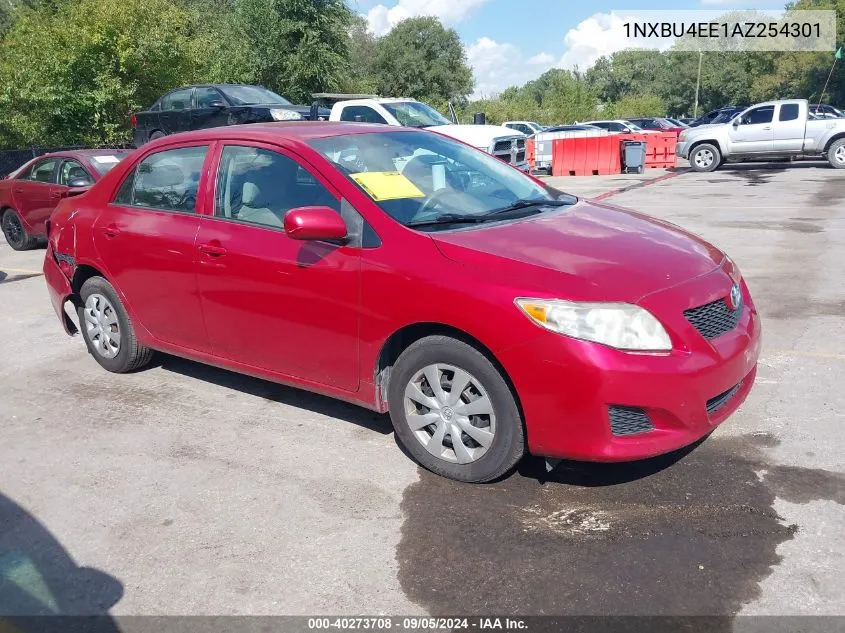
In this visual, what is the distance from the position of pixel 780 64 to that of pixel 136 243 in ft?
214

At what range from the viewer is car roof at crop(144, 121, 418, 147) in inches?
173

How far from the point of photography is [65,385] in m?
5.37

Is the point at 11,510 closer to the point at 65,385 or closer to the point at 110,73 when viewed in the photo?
the point at 65,385

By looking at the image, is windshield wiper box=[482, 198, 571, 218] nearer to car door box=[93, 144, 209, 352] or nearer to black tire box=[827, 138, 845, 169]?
car door box=[93, 144, 209, 352]

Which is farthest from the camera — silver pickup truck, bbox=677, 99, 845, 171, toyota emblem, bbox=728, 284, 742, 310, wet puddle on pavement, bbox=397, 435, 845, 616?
silver pickup truck, bbox=677, 99, 845, 171

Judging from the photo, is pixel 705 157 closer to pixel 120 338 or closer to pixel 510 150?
pixel 510 150

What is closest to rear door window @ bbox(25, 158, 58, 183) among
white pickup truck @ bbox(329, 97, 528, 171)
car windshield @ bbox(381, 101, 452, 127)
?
white pickup truck @ bbox(329, 97, 528, 171)

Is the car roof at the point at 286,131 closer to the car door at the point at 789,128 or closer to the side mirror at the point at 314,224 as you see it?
the side mirror at the point at 314,224

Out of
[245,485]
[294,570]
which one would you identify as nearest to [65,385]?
[245,485]

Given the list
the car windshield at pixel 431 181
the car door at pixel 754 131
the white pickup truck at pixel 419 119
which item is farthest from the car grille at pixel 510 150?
the car windshield at pixel 431 181

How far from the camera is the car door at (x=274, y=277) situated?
3.89 m

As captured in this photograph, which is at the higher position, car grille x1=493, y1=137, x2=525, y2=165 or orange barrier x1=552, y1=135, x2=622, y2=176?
car grille x1=493, y1=137, x2=525, y2=165

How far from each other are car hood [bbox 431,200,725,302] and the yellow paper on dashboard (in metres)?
0.42

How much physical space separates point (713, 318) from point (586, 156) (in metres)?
20.3
